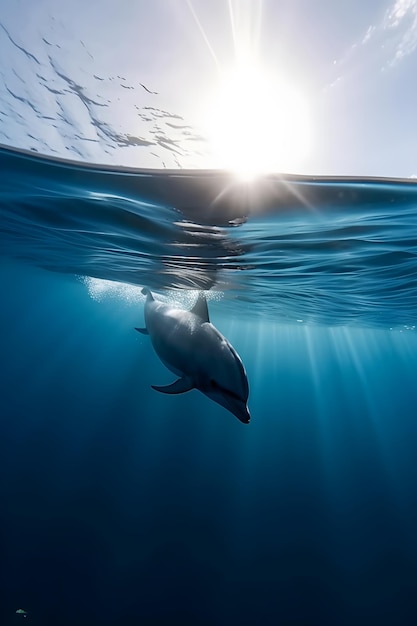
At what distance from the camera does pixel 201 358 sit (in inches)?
153

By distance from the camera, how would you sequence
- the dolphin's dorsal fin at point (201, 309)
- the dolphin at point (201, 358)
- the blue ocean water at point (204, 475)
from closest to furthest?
the dolphin at point (201, 358) < the dolphin's dorsal fin at point (201, 309) < the blue ocean water at point (204, 475)

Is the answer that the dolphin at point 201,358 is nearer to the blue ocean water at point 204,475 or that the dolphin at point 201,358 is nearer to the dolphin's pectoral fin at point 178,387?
the dolphin's pectoral fin at point 178,387

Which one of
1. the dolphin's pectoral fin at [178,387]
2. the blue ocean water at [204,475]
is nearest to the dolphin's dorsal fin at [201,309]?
the dolphin's pectoral fin at [178,387]

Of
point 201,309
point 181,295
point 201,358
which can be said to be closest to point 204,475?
point 181,295

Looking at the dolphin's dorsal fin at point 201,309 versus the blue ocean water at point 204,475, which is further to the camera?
the blue ocean water at point 204,475

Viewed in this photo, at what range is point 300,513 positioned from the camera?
16.9 m

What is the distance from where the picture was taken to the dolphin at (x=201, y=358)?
347 centimetres

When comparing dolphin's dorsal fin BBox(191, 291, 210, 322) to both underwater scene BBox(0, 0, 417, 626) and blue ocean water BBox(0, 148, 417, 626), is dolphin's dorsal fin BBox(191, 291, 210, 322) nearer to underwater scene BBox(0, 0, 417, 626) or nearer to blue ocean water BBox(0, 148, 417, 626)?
underwater scene BBox(0, 0, 417, 626)

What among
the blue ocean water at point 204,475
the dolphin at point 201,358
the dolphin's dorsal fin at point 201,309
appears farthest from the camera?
the blue ocean water at point 204,475

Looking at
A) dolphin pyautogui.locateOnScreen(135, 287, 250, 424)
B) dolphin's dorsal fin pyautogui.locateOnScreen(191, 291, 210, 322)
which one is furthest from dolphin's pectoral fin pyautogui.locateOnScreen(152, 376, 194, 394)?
dolphin's dorsal fin pyautogui.locateOnScreen(191, 291, 210, 322)

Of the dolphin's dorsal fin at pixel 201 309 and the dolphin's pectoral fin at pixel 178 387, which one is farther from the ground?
the dolphin's dorsal fin at pixel 201 309

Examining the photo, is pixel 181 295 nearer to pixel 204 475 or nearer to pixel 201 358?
pixel 204 475

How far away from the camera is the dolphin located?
3473mm

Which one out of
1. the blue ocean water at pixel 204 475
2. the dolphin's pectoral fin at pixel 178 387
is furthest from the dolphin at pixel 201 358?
the blue ocean water at pixel 204 475
